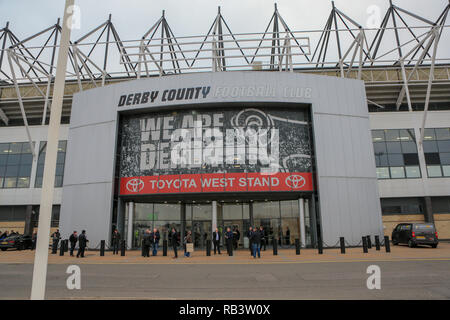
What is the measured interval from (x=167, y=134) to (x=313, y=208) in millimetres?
12469

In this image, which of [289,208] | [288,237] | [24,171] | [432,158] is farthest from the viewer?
[24,171]

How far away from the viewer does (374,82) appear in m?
29.3

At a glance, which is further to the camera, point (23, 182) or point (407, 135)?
point (23, 182)

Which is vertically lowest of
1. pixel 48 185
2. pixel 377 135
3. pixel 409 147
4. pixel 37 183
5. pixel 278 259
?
pixel 278 259

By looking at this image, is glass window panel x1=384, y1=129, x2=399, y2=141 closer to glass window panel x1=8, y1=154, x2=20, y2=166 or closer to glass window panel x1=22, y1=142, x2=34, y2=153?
glass window panel x1=22, y1=142, x2=34, y2=153

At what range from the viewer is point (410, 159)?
2808 cm

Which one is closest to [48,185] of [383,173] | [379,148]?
[383,173]

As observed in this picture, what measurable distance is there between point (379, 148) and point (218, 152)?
17.3 metres

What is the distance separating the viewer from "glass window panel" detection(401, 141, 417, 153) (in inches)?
1111

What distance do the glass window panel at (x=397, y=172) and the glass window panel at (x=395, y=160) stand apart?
0.39m

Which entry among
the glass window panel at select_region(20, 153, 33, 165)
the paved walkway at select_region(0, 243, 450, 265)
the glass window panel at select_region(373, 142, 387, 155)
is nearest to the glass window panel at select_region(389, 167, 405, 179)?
the glass window panel at select_region(373, 142, 387, 155)

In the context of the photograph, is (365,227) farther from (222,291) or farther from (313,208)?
(222,291)

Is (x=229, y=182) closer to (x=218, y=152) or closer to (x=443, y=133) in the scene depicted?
(x=218, y=152)

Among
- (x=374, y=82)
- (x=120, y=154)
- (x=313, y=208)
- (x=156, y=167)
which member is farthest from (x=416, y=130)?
(x=120, y=154)
